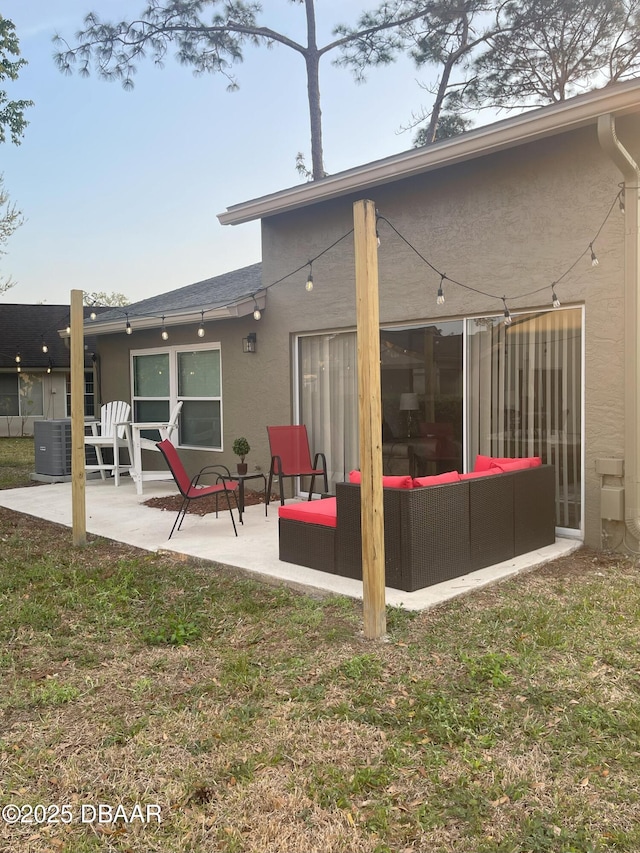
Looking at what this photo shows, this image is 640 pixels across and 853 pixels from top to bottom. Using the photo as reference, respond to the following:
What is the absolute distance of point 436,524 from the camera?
451cm

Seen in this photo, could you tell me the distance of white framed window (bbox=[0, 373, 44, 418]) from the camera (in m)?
22.1

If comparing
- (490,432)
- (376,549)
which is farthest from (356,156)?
(376,549)

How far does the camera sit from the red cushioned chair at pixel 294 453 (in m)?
7.56

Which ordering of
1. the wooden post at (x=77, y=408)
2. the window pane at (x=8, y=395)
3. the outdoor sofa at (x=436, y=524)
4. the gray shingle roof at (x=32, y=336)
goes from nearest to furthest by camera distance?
the outdoor sofa at (x=436, y=524)
the wooden post at (x=77, y=408)
the gray shingle roof at (x=32, y=336)
the window pane at (x=8, y=395)

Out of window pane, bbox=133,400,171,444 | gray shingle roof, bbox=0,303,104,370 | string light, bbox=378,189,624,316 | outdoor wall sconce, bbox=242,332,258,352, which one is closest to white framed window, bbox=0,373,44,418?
gray shingle roof, bbox=0,303,104,370

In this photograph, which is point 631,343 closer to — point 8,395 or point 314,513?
point 314,513

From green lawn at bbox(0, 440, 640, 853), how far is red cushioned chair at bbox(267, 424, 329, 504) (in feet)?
9.99

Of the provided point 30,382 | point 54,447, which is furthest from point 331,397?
point 30,382

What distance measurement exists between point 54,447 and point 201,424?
7.97ft

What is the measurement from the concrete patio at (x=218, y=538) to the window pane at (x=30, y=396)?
45.0 ft

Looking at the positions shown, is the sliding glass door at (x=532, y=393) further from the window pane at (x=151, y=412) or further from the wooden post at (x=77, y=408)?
the window pane at (x=151, y=412)

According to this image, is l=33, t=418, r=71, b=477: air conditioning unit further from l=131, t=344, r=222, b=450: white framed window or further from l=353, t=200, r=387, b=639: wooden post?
l=353, t=200, r=387, b=639: wooden post

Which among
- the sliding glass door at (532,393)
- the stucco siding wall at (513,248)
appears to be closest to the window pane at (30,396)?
the stucco siding wall at (513,248)

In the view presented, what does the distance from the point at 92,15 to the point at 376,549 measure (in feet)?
42.0
